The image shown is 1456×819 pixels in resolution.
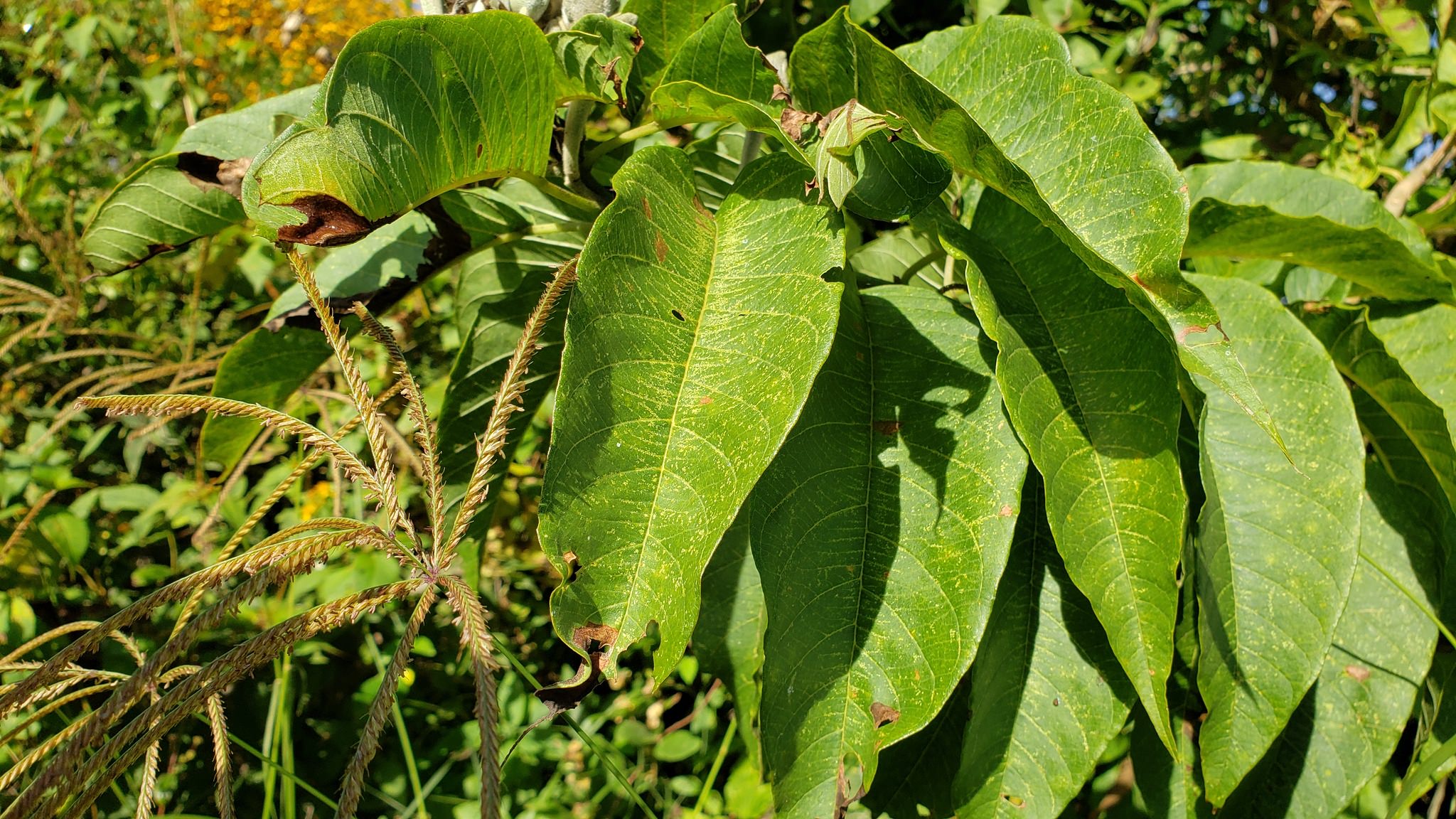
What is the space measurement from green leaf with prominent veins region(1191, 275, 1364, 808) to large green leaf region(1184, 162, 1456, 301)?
8 centimetres

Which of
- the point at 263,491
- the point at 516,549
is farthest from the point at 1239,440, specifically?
the point at 263,491

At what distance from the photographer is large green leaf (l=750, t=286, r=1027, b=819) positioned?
0.65 meters

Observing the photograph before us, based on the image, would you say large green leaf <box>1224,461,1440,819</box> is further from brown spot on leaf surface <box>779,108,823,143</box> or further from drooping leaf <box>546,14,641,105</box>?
drooping leaf <box>546,14,641,105</box>

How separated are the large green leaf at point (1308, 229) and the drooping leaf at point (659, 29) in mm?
443

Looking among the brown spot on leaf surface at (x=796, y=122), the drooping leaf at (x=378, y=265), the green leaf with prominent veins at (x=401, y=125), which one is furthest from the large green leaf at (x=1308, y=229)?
the drooping leaf at (x=378, y=265)

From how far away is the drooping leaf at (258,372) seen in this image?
0.93 metres

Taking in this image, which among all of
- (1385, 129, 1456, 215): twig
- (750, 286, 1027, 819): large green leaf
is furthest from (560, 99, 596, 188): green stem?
(1385, 129, 1456, 215): twig

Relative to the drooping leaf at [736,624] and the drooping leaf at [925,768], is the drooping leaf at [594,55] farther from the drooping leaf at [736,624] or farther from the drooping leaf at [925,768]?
the drooping leaf at [925,768]

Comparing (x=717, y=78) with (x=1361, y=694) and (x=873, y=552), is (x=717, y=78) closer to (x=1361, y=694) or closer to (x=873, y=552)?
(x=873, y=552)

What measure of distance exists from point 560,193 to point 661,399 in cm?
29

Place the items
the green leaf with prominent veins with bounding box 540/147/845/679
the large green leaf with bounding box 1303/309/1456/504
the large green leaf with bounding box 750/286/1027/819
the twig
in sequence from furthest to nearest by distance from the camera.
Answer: the twig → the large green leaf with bounding box 1303/309/1456/504 → the large green leaf with bounding box 750/286/1027/819 → the green leaf with prominent veins with bounding box 540/147/845/679

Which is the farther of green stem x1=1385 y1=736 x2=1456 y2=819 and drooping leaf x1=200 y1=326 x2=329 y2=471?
drooping leaf x1=200 y1=326 x2=329 y2=471

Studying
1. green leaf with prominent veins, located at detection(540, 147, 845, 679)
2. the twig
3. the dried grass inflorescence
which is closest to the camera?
the dried grass inflorescence

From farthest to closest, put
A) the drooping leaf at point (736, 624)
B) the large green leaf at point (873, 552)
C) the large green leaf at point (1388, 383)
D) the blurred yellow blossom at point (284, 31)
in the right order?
the blurred yellow blossom at point (284, 31)
the drooping leaf at point (736, 624)
the large green leaf at point (1388, 383)
the large green leaf at point (873, 552)
